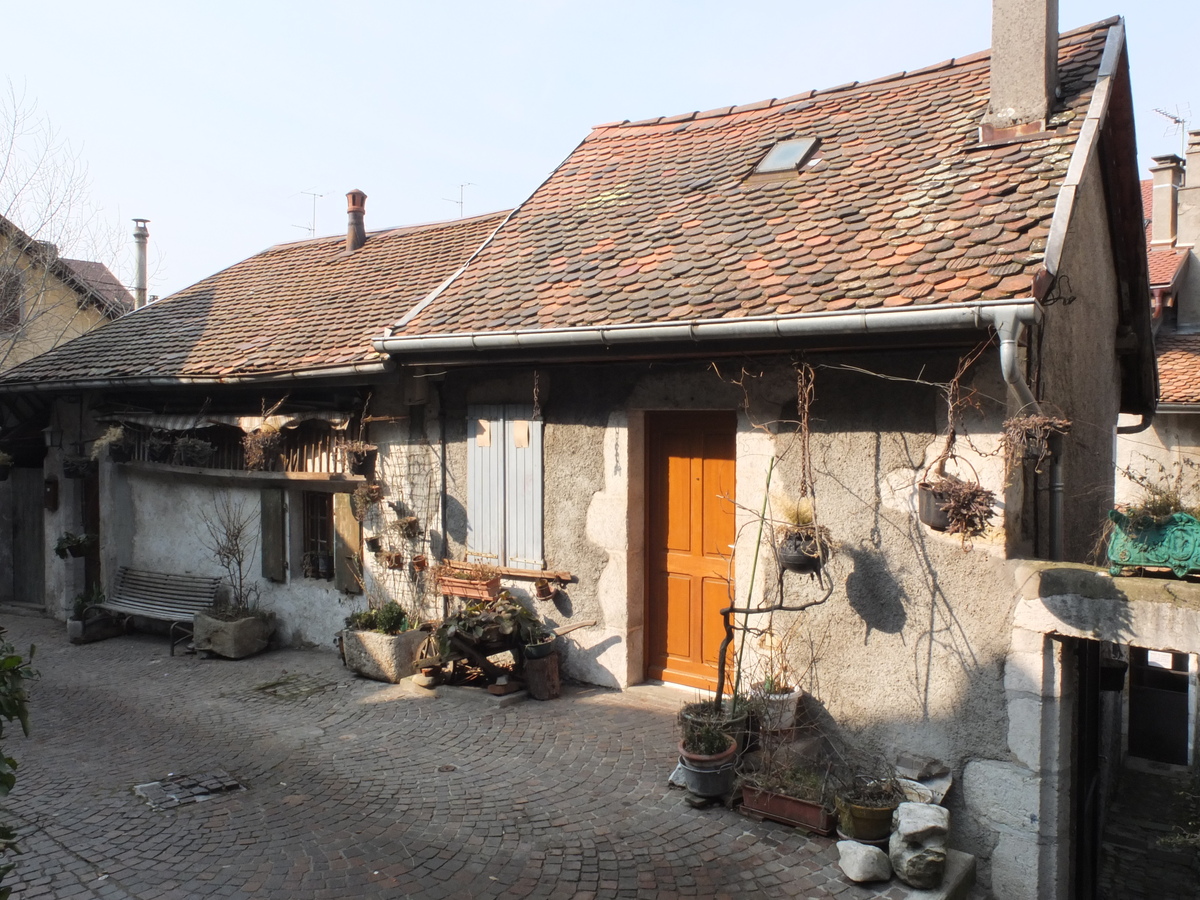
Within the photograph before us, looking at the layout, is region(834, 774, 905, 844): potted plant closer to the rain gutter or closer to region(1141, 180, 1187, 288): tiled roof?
the rain gutter

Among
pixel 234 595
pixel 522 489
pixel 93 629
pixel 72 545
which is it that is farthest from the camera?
pixel 72 545

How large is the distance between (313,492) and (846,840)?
6542mm

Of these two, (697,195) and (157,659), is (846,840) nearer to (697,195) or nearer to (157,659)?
(697,195)

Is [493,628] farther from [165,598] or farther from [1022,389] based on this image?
[165,598]

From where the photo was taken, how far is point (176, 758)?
5988mm

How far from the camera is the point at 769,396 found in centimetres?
589

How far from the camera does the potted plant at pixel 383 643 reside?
7.36m

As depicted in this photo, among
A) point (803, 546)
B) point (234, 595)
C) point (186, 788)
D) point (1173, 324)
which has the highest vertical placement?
point (1173, 324)

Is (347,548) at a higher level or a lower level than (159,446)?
lower

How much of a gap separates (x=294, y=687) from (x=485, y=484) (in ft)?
8.03

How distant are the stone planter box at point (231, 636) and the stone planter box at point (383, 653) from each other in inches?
59.9

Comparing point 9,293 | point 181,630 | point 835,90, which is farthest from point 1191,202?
point 9,293

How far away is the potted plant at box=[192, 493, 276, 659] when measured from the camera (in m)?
8.54

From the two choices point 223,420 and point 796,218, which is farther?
point 223,420
